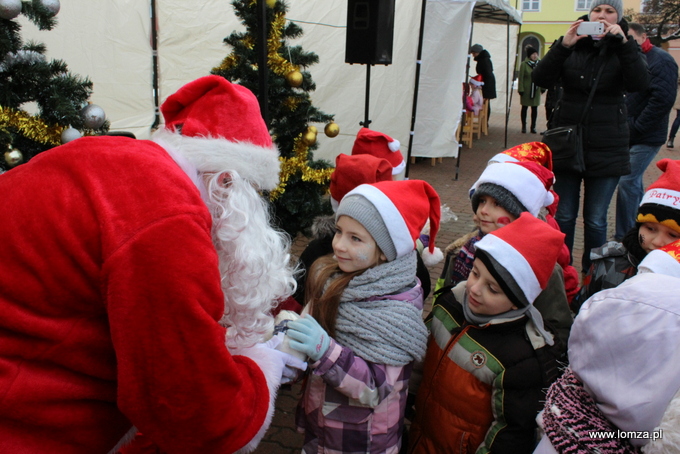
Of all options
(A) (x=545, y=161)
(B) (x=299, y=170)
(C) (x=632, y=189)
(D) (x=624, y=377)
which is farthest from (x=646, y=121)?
(D) (x=624, y=377)

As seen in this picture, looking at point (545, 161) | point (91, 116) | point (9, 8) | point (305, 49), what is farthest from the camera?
point (305, 49)

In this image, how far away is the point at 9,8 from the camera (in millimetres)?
2355

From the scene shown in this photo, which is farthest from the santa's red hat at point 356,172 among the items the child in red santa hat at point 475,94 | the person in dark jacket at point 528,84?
the person in dark jacket at point 528,84

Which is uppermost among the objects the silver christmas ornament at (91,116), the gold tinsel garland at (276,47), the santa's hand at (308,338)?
the gold tinsel garland at (276,47)

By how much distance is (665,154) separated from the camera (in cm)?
1091

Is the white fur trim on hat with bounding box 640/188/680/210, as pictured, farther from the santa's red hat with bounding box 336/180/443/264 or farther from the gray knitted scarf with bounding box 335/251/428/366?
the gray knitted scarf with bounding box 335/251/428/366

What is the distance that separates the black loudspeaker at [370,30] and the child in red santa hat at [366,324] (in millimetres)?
3410

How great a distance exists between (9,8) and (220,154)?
73.7 inches

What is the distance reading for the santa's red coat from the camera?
0.98 m

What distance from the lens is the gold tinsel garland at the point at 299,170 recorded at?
400cm

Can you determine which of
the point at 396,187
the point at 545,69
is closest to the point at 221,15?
the point at 545,69

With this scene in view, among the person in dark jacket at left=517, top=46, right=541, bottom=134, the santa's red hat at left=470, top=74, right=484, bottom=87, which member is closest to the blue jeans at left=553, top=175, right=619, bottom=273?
the santa's red hat at left=470, top=74, right=484, bottom=87

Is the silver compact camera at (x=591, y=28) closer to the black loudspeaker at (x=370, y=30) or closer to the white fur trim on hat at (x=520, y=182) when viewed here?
the white fur trim on hat at (x=520, y=182)

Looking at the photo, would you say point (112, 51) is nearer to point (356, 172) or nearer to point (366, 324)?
point (356, 172)
